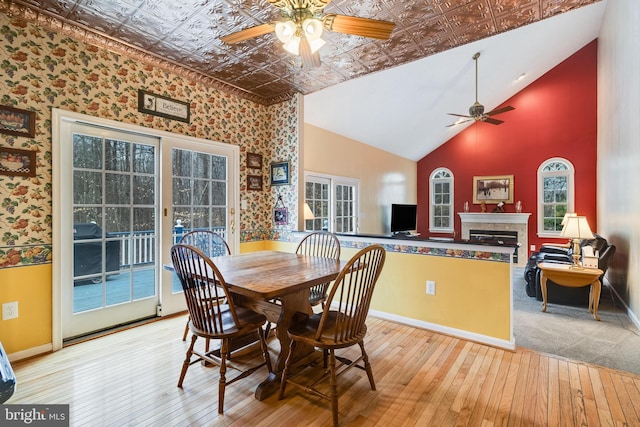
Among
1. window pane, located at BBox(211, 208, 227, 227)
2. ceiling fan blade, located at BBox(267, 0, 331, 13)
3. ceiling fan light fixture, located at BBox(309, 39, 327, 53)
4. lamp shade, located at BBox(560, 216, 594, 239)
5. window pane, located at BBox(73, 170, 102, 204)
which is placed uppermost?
ceiling fan blade, located at BBox(267, 0, 331, 13)

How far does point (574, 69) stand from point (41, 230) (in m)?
9.14

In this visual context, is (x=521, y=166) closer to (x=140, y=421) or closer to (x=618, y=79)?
(x=618, y=79)

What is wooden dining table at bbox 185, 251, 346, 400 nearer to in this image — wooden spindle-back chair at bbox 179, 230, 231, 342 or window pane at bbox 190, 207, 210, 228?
wooden spindle-back chair at bbox 179, 230, 231, 342

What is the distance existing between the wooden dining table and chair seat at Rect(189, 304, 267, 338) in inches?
4.2

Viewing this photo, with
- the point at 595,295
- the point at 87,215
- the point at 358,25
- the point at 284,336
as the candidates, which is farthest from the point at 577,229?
the point at 87,215

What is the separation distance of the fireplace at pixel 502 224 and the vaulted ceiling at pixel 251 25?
5.56 meters

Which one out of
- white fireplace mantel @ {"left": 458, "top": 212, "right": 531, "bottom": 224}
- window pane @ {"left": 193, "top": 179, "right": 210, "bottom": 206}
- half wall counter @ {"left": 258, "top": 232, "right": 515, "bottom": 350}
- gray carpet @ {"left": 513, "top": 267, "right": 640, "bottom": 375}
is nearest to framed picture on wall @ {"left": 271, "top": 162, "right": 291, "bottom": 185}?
window pane @ {"left": 193, "top": 179, "right": 210, "bottom": 206}

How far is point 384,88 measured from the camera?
4.62 metres

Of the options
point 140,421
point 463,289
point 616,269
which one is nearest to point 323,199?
point 463,289

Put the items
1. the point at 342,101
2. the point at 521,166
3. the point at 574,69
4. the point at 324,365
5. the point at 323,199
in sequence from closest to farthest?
the point at 324,365 < the point at 342,101 < the point at 323,199 < the point at 574,69 < the point at 521,166

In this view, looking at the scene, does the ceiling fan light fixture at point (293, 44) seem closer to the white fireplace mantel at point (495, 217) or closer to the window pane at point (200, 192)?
the window pane at point (200, 192)

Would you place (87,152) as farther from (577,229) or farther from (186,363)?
(577,229)

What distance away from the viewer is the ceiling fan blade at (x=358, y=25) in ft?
5.81

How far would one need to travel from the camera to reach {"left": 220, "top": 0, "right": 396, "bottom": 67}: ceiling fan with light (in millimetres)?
1774
